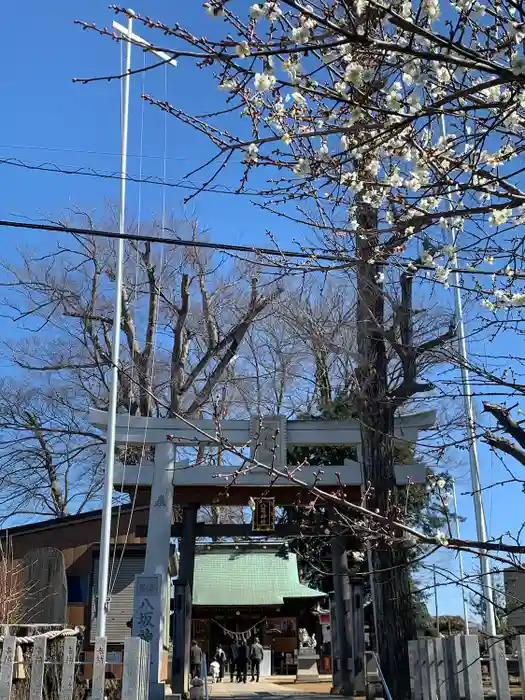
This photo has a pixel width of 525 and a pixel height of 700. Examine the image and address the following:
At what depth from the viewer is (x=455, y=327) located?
32.9 feet

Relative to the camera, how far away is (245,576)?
24984 millimetres

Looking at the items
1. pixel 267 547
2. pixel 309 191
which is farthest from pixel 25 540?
pixel 309 191

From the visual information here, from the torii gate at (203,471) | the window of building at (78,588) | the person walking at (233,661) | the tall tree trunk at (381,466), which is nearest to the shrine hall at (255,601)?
the person walking at (233,661)

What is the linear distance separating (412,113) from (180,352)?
758 inches

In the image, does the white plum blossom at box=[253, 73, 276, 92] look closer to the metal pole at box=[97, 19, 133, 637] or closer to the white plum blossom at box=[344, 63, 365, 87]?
the white plum blossom at box=[344, 63, 365, 87]

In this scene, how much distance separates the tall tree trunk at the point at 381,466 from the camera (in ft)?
Result: 29.4

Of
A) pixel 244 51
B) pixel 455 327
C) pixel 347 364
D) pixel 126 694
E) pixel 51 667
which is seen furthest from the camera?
pixel 347 364

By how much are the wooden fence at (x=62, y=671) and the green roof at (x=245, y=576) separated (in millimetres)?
16959

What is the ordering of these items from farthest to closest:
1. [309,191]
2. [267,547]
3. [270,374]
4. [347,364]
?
[267,547] → [270,374] → [347,364] → [309,191]

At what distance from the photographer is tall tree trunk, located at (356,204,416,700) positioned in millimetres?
8961

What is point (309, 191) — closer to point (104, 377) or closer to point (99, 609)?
point (99, 609)

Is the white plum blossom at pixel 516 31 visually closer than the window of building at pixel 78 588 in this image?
Yes

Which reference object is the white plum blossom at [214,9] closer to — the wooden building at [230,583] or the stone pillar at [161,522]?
the stone pillar at [161,522]

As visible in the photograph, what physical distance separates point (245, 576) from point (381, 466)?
16531 millimetres
